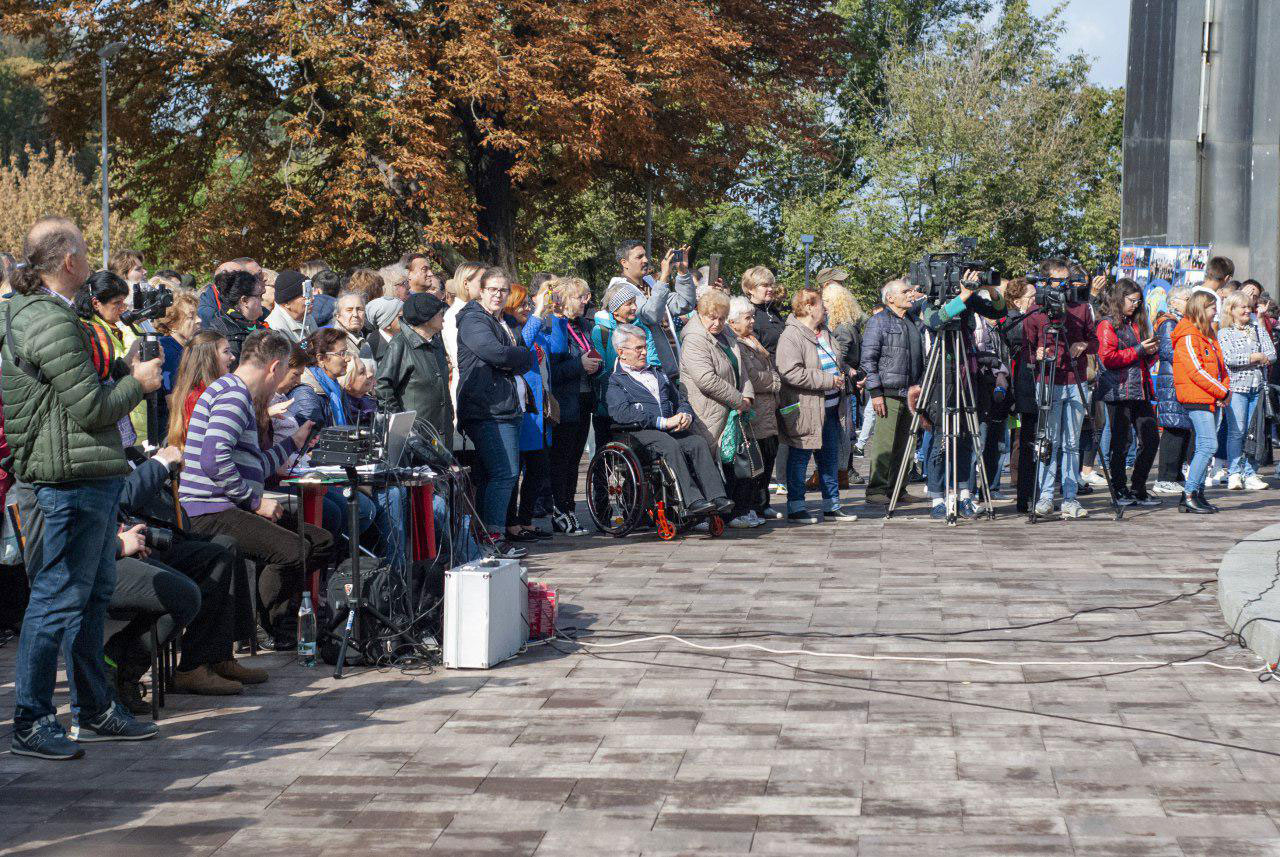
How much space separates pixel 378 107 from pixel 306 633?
1782cm

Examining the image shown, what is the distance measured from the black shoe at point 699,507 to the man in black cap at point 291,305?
307cm

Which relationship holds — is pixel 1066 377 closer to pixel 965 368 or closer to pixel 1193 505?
pixel 965 368

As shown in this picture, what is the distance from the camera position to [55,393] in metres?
5.65

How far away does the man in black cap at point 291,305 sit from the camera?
1038 cm

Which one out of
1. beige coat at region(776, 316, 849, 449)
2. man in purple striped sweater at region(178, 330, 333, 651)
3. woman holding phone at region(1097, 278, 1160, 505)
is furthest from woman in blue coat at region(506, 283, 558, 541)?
woman holding phone at region(1097, 278, 1160, 505)

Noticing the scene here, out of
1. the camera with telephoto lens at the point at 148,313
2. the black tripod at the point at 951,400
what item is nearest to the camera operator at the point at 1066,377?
the black tripod at the point at 951,400

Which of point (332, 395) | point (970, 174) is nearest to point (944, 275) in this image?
point (332, 395)

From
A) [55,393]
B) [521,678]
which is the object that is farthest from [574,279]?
[55,393]

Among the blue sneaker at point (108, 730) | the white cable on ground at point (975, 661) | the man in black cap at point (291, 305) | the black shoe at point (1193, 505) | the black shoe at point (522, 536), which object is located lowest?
the blue sneaker at point (108, 730)

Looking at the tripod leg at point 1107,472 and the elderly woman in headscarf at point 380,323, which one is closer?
the elderly woman in headscarf at point 380,323

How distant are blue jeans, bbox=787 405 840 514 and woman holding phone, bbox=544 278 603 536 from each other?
1.78 meters

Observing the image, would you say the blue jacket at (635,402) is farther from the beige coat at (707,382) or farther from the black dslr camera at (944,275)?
the black dslr camera at (944,275)

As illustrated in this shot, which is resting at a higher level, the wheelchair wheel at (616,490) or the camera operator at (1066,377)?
the camera operator at (1066,377)

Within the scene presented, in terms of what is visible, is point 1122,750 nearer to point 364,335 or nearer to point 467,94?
point 364,335
